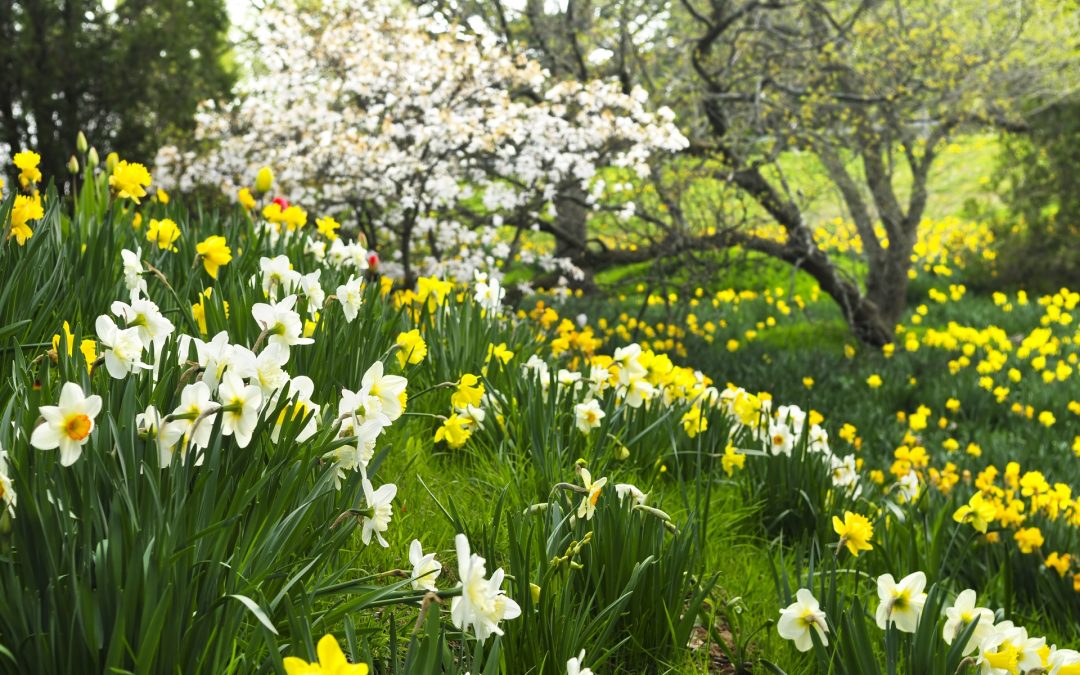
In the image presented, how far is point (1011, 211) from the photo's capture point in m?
10.3

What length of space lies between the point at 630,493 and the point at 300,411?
78 centimetres

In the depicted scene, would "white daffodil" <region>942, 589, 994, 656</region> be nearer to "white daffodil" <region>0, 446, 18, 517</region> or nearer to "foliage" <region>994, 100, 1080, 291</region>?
"white daffodil" <region>0, 446, 18, 517</region>

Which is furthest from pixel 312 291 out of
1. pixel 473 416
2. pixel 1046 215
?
pixel 1046 215

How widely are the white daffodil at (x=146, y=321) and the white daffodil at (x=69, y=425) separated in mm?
409

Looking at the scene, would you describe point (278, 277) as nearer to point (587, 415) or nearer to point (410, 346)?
point (410, 346)

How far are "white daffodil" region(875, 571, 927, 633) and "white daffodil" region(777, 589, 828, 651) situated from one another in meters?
0.13

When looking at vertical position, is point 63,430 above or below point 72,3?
below

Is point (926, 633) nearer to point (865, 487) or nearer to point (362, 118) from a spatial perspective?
point (865, 487)

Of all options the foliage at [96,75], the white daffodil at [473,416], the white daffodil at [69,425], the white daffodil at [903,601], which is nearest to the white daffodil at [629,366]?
the white daffodil at [473,416]

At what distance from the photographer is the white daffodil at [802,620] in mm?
1682

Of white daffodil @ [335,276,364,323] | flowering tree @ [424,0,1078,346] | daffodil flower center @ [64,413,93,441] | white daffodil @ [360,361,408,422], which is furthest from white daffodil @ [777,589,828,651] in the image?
flowering tree @ [424,0,1078,346]

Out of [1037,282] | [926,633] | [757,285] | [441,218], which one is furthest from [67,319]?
[1037,282]

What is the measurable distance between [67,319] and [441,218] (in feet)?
20.6

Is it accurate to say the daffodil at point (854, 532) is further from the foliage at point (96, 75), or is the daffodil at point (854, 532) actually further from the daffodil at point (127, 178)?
the foliage at point (96, 75)
